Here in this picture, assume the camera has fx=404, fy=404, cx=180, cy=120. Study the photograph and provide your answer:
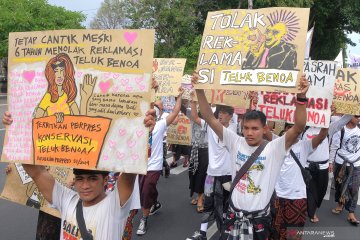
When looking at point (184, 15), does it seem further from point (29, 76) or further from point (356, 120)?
point (29, 76)

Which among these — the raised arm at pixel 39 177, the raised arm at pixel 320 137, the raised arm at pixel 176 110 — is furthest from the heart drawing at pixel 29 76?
the raised arm at pixel 320 137

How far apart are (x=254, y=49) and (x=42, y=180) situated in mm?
1902

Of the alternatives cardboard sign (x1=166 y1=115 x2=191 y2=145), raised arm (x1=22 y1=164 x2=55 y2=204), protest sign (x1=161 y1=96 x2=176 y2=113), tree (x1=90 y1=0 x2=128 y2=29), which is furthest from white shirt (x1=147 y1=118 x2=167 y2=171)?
tree (x1=90 y1=0 x2=128 y2=29)

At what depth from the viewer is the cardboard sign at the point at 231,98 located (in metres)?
4.64

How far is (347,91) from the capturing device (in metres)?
5.13

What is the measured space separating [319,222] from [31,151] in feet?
15.5

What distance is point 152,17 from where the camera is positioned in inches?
941

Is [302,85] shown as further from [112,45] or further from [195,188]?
[195,188]

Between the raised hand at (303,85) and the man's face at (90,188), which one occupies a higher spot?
the raised hand at (303,85)

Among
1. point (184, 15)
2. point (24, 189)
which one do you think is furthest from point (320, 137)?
point (184, 15)

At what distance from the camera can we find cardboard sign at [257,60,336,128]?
4.09m

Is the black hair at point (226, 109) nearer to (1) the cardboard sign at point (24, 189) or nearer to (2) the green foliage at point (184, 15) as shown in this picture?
(1) the cardboard sign at point (24, 189)

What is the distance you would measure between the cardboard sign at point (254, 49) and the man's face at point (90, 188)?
140 cm

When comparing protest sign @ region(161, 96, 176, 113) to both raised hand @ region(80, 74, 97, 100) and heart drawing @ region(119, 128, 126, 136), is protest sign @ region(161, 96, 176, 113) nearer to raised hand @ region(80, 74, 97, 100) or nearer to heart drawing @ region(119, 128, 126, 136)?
raised hand @ region(80, 74, 97, 100)
